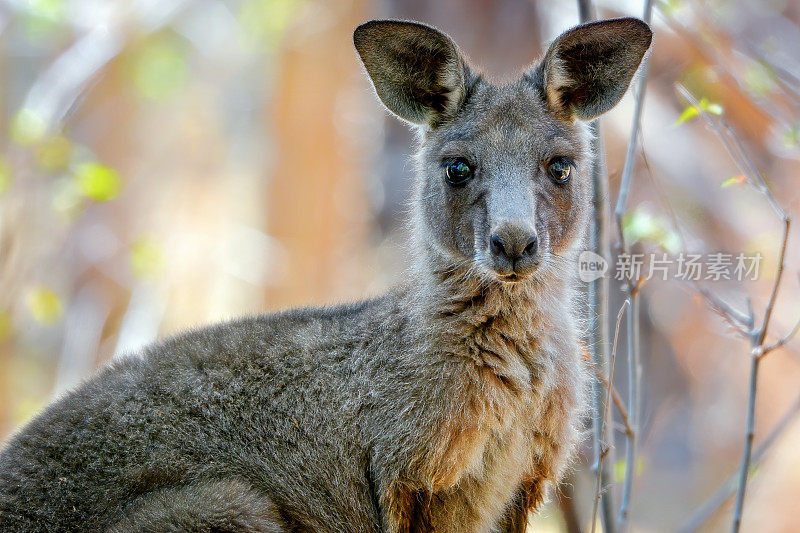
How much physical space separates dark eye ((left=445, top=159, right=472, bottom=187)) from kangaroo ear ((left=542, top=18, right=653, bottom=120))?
22.2 inches

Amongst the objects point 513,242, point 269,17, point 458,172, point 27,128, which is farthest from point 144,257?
point 513,242

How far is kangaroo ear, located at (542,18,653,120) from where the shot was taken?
4.02 m

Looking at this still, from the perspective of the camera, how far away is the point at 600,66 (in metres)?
4.21

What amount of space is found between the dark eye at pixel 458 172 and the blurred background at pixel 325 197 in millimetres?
2304

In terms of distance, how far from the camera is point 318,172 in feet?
36.1

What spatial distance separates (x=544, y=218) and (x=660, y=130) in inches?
229

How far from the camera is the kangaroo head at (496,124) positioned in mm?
3926

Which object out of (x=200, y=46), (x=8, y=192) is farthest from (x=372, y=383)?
(x=200, y=46)

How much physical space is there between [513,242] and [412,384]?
0.84 m

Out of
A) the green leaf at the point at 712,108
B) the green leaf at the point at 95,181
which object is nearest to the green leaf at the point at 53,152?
the green leaf at the point at 95,181
